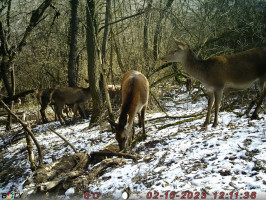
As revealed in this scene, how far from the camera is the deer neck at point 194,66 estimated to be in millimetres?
6215

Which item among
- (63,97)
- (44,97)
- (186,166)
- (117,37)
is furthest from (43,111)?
(186,166)

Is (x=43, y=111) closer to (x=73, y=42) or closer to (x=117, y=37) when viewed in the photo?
(x=73, y=42)

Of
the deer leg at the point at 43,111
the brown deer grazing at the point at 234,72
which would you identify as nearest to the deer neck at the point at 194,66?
the brown deer grazing at the point at 234,72

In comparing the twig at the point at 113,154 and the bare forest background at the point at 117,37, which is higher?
the bare forest background at the point at 117,37

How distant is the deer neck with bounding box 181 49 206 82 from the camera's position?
621 centimetres

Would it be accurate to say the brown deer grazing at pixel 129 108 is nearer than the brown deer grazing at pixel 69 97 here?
Yes

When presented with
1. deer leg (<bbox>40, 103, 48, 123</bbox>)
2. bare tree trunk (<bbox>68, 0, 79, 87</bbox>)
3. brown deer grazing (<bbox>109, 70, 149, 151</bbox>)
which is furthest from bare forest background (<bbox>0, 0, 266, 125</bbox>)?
brown deer grazing (<bbox>109, 70, 149, 151</bbox>)

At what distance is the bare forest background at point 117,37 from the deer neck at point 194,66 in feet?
5.35

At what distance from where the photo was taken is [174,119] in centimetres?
789

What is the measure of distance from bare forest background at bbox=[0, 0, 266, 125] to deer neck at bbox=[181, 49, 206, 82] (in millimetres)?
1630

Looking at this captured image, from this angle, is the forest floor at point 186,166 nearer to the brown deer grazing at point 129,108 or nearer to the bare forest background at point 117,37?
the brown deer grazing at point 129,108

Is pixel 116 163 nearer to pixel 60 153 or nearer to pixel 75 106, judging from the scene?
pixel 60 153

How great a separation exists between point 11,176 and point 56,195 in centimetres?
235

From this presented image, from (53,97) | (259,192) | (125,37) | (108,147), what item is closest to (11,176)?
(108,147)
